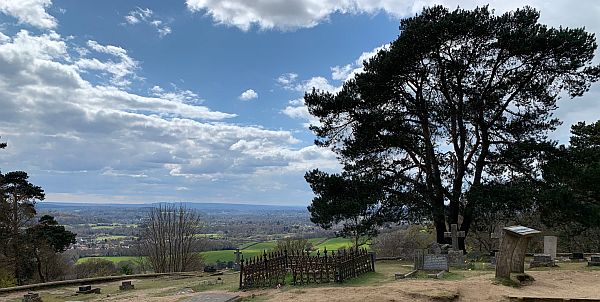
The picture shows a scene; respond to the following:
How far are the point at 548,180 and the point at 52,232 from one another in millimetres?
30562

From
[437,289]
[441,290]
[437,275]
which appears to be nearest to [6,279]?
[437,275]

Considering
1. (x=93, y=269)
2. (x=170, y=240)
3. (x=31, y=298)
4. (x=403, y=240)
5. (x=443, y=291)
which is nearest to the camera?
(x=443, y=291)

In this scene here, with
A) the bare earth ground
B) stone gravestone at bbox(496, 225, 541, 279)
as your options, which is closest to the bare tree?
the bare earth ground

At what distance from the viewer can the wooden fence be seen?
14.1 meters

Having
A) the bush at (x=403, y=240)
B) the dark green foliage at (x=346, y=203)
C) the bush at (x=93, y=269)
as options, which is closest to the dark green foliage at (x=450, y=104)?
the dark green foliage at (x=346, y=203)

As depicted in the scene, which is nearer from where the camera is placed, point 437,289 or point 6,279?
point 437,289

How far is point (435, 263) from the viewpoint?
1599 cm

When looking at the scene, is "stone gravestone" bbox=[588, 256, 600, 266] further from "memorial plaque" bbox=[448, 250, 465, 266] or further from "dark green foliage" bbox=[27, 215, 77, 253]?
"dark green foliage" bbox=[27, 215, 77, 253]

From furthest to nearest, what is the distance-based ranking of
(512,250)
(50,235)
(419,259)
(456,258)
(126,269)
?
(126,269), (50,235), (456,258), (419,259), (512,250)

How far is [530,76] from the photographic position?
22.2 m

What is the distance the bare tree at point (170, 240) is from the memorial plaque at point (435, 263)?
92.0ft

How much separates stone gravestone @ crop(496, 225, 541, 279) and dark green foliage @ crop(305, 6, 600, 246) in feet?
25.4

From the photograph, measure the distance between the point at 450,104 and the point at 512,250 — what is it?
11370 mm

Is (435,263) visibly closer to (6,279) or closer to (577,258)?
(577,258)
